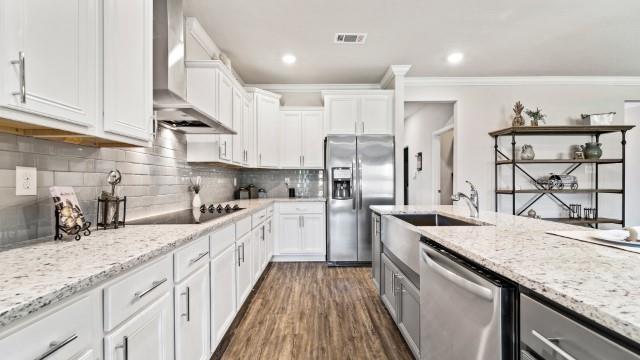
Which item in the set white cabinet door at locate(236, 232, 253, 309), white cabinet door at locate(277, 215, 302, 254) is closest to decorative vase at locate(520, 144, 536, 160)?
white cabinet door at locate(277, 215, 302, 254)

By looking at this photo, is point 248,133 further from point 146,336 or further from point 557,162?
point 557,162

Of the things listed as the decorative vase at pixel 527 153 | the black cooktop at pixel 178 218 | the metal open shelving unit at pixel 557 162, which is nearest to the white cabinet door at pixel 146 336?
the black cooktop at pixel 178 218

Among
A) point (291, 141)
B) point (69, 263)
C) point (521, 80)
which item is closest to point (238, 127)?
point (291, 141)

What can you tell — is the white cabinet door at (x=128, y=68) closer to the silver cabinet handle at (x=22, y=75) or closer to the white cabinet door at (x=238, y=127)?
the silver cabinet handle at (x=22, y=75)

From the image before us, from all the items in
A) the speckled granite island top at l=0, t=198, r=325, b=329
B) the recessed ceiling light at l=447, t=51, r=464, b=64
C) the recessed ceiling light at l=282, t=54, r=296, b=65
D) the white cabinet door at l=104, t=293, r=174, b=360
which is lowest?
the white cabinet door at l=104, t=293, r=174, b=360

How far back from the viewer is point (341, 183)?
4.28 meters

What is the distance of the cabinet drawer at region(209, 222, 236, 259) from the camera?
6.18 feet

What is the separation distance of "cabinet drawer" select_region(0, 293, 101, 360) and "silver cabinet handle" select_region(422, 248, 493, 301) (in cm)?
118

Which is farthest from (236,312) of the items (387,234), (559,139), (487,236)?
(559,139)

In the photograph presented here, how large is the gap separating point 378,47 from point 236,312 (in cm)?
316

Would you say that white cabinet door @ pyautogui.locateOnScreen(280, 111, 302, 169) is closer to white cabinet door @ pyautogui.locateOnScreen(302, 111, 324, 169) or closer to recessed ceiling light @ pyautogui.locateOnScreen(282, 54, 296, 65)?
white cabinet door @ pyautogui.locateOnScreen(302, 111, 324, 169)

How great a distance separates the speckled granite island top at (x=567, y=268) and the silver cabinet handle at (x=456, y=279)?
86mm

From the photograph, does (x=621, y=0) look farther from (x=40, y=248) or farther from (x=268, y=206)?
(x=40, y=248)

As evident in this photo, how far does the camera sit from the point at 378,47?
11.8 ft
